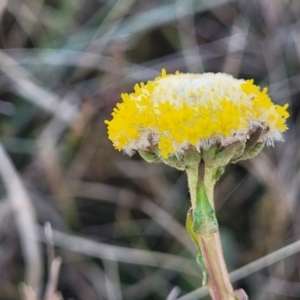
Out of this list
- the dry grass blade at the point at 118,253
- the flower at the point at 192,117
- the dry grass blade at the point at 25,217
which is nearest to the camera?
the flower at the point at 192,117

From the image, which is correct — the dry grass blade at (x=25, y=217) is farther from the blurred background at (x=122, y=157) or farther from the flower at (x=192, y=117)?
the flower at (x=192, y=117)

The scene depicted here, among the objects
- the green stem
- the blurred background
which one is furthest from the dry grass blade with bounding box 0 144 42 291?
the green stem

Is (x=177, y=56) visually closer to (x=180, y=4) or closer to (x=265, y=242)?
(x=180, y=4)

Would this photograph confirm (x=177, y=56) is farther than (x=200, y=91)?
Yes

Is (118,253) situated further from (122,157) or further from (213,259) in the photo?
(213,259)

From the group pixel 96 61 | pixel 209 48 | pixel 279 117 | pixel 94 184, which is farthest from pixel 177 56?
pixel 279 117

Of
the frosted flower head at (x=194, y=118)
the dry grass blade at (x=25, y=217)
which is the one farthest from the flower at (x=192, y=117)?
the dry grass blade at (x=25, y=217)

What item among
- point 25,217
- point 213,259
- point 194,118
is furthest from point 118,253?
point 194,118
